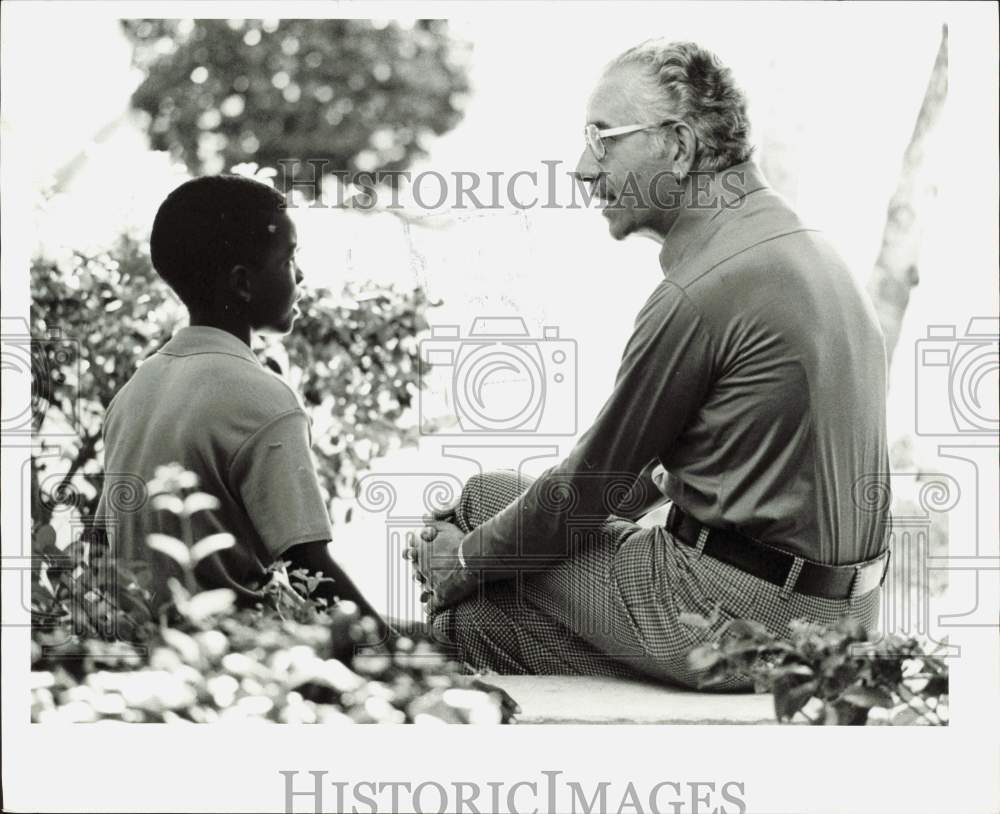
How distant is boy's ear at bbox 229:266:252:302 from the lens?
434 centimetres

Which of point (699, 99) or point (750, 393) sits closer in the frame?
point (750, 393)

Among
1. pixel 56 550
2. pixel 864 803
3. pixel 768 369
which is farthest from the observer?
pixel 56 550

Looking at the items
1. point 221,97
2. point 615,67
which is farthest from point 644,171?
point 221,97

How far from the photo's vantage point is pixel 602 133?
13.6 feet

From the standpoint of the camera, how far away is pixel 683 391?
3943 millimetres

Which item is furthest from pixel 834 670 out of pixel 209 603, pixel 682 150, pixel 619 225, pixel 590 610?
pixel 209 603

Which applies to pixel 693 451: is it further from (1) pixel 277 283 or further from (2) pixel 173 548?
(2) pixel 173 548

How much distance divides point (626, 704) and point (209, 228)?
2.10m

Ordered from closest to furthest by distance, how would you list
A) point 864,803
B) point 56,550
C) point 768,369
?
point 768,369, point 864,803, point 56,550

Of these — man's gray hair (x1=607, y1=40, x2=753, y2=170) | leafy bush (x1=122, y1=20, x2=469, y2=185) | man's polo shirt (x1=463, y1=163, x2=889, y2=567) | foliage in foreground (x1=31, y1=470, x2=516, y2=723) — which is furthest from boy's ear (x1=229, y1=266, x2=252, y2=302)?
man's gray hair (x1=607, y1=40, x2=753, y2=170)

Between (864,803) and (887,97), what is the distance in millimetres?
2300

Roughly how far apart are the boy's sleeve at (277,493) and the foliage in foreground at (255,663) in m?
0.12

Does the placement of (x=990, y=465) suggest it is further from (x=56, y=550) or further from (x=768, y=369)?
(x=56, y=550)

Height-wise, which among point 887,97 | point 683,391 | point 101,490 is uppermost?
→ point 887,97
